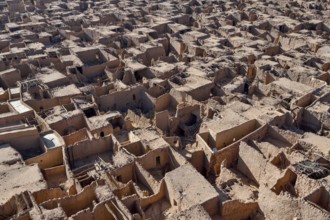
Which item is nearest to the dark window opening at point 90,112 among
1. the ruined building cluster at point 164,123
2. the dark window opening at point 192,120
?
the ruined building cluster at point 164,123

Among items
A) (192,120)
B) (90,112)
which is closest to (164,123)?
(192,120)

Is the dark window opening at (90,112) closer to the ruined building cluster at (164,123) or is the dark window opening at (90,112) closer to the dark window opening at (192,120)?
the ruined building cluster at (164,123)

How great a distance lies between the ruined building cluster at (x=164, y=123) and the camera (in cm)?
1859

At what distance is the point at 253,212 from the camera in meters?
19.0

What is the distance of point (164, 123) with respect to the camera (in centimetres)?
2692

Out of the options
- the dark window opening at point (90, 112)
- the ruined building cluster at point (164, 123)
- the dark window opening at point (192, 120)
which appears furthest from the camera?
the dark window opening at point (192, 120)

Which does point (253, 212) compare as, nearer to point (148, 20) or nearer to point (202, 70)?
point (202, 70)

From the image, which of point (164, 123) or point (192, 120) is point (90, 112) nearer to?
point (164, 123)

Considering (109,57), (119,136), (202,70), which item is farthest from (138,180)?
(109,57)

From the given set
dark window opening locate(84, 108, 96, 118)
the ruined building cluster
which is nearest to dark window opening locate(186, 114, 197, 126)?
the ruined building cluster

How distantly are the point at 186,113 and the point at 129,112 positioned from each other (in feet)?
14.4

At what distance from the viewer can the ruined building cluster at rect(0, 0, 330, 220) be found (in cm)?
1859

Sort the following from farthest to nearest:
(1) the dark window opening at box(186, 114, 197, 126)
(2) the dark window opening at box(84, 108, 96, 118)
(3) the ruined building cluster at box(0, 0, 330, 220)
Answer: (1) the dark window opening at box(186, 114, 197, 126) < (2) the dark window opening at box(84, 108, 96, 118) < (3) the ruined building cluster at box(0, 0, 330, 220)

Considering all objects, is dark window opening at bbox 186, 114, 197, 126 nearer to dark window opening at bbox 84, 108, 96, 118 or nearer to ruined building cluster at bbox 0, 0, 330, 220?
ruined building cluster at bbox 0, 0, 330, 220
